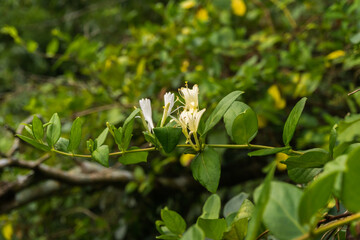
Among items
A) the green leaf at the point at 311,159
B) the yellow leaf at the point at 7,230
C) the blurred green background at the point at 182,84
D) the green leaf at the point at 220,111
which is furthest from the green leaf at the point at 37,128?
the yellow leaf at the point at 7,230

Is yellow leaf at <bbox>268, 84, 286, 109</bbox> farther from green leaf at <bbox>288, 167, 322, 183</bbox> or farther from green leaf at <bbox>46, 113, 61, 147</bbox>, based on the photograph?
green leaf at <bbox>46, 113, 61, 147</bbox>

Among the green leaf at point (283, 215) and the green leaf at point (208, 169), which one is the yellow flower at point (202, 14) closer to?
the green leaf at point (208, 169)

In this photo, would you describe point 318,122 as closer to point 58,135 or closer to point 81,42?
point 81,42

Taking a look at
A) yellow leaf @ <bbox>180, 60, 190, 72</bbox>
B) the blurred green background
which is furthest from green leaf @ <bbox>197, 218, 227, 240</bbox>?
yellow leaf @ <bbox>180, 60, 190, 72</bbox>

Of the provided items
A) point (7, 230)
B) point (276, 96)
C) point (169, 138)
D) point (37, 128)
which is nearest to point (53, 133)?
point (37, 128)

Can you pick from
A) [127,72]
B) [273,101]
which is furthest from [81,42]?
[273,101]
